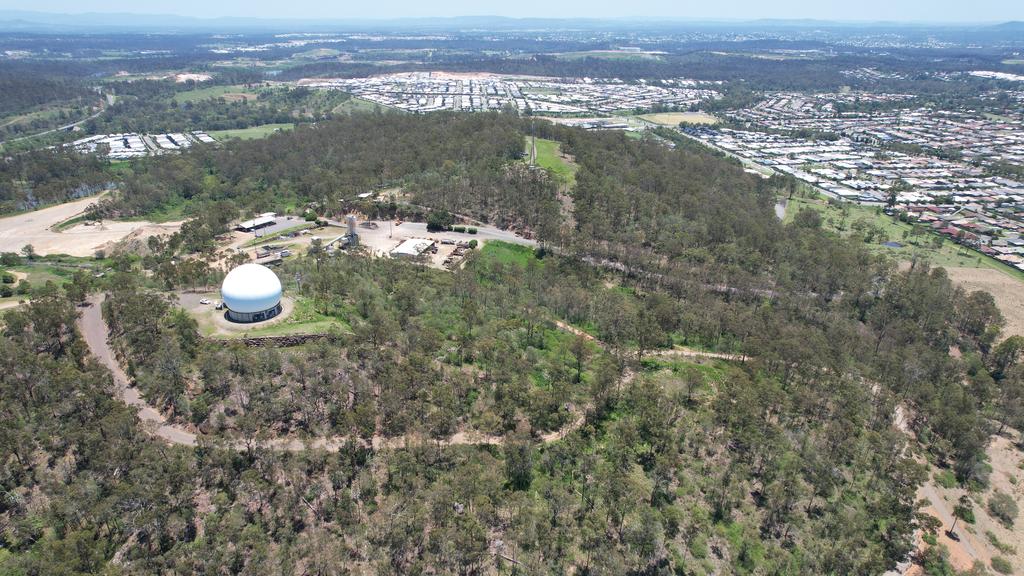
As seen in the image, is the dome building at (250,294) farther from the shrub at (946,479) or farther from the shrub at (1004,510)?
the shrub at (1004,510)

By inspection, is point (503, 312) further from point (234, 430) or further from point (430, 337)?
point (234, 430)

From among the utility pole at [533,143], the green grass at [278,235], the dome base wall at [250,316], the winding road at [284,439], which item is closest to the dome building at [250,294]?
the dome base wall at [250,316]

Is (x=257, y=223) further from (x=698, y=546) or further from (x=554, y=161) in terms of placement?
(x=698, y=546)

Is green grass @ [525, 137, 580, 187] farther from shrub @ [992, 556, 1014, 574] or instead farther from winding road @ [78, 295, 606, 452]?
shrub @ [992, 556, 1014, 574]

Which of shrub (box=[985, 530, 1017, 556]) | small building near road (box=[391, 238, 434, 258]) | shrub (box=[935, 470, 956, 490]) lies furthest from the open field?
small building near road (box=[391, 238, 434, 258])

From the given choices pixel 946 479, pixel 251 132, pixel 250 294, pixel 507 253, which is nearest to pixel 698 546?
pixel 946 479

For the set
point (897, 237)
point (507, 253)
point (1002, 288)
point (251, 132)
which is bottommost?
point (1002, 288)

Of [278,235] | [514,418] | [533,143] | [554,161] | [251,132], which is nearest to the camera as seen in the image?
[514,418]
